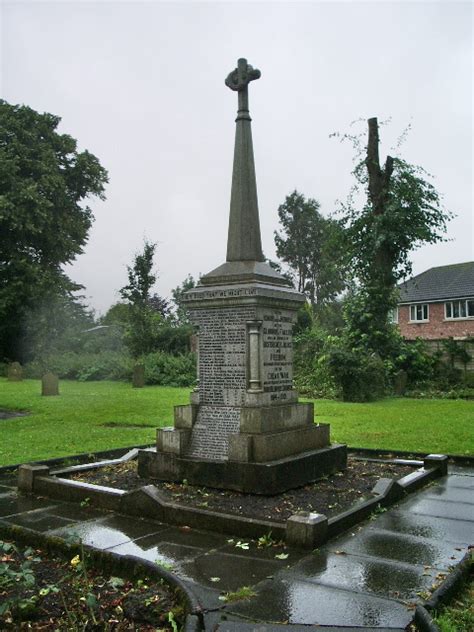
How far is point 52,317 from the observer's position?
2370 cm

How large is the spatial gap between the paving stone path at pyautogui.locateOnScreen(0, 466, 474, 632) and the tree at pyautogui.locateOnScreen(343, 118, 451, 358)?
60.8ft

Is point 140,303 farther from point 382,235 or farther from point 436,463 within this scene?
point 436,463

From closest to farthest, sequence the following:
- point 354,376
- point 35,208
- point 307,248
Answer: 1. point 354,376
2. point 35,208
3. point 307,248

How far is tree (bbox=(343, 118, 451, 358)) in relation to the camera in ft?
83.4

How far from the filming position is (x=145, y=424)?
15164 mm

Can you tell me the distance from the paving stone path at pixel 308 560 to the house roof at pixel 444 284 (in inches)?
1493

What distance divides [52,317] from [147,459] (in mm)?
17036

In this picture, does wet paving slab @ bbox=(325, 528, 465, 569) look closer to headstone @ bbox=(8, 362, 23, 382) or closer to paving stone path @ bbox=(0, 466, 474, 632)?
paving stone path @ bbox=(0, 466, 474, 632)

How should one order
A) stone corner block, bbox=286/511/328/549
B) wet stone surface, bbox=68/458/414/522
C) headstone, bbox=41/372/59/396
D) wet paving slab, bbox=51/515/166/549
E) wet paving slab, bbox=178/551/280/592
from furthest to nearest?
headstone, bbox=41/372/59/396 → wet stone surface, bbox=68/458/414/522 → wet paving slab, bbox=51/515/166/549 → stone corner block, bbox=286/511/328/549 → wet paving slab, bbox=178/551/280/592

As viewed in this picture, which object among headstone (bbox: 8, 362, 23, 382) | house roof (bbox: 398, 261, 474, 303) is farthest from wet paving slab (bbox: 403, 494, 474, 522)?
house roof (bbox: 398, 261, 474, 303)

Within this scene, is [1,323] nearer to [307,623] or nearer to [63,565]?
[63,565]

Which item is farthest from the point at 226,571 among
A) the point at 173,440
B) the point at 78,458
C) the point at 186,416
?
the point at 78,458

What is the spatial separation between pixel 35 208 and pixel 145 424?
581 inches

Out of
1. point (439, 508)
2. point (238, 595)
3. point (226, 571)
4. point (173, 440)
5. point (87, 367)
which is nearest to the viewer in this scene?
point (238, 595)
